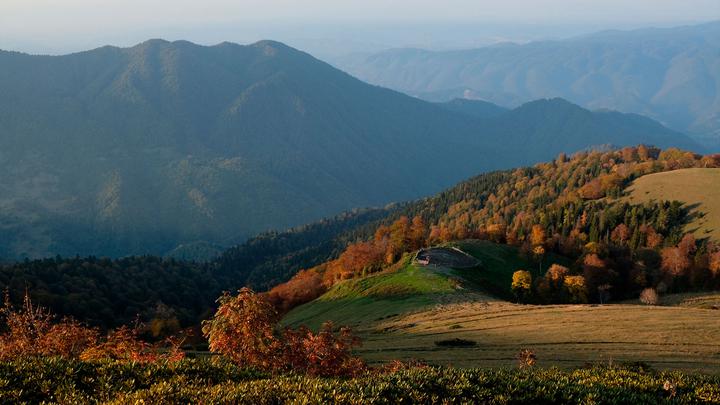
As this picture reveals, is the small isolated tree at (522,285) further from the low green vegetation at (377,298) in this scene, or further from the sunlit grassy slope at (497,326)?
the low green vegetation at (377,298)

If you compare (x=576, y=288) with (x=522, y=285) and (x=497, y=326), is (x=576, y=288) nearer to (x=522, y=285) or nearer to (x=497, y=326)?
(x=522, y=285)

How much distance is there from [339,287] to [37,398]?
10740 cm

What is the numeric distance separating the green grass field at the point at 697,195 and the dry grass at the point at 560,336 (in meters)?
104

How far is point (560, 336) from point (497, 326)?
35.0ft

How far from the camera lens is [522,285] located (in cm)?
11112

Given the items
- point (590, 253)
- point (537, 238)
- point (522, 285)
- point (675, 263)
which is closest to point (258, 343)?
point (522, 285)

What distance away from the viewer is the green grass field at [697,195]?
160m

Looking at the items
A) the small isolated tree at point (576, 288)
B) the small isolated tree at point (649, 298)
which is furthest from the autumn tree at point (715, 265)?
the small isolated tree at point (576, 288)

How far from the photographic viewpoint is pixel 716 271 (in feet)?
388

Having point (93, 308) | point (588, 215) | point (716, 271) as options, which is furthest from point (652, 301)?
point (93, 308)

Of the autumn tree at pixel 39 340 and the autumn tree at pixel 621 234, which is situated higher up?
the autumn tree at pixel 39 340

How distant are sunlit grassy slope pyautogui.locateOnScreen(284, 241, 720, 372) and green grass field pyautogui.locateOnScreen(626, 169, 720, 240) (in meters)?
69.8

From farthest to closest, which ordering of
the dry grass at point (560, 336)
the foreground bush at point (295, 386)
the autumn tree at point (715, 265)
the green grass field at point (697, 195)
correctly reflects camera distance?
1. the green grass field at point (697, 195)
2. the autumn tree at point (715, 265)
3. the dry grass at point (560, 336)
4. the foreground bush at point (295, 386)

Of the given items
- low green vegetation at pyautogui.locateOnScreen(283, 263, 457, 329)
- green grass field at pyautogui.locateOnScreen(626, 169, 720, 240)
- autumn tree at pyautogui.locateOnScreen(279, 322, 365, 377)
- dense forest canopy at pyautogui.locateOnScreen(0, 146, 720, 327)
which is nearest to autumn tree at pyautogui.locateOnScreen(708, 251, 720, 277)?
dense forest canopy at pyautogui.locateOnScreen(0, 146, 720, 327)
